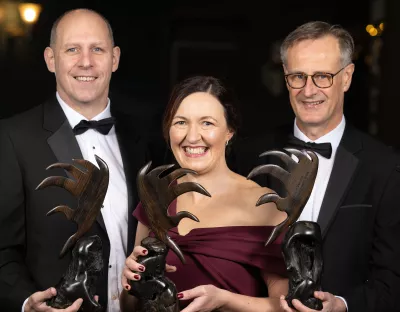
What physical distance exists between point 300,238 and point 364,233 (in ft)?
1.94

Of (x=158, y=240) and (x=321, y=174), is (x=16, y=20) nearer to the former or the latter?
(x=158, y=240)

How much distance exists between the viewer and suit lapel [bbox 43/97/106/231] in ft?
10.9

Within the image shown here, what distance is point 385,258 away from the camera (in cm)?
319

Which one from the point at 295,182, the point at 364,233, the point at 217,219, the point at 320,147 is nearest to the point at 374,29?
the point at 320,147

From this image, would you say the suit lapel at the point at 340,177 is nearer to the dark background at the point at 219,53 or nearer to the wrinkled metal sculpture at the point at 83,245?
the dark background at the point at 219,53

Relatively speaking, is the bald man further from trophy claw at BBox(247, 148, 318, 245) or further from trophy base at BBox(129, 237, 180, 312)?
trophy claw at BBox(247, 148, 318, 245)

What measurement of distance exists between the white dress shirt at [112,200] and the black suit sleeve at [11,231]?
0.32 meters

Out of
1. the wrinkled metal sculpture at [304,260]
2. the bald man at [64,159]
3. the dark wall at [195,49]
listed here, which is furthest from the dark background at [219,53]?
the wrinkled metal sculpture at [304,260]

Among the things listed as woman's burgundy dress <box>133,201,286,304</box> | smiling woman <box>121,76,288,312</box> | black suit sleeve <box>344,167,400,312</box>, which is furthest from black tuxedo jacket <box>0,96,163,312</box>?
black suit sleeve <box>344,167,400,312</box>

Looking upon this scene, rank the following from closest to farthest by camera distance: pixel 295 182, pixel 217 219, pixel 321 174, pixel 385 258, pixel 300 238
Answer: pixel 300 238 → pixel 295 182 → pixel 217 219 → pixel 385 258 → pixel 321 174

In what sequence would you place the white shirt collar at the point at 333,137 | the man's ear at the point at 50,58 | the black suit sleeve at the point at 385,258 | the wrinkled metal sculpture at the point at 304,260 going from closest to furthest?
the wrinkled metal sculpture at the point at 304,260, the black suit sleeve at the point at 385,258, the white shirt collar at the point at 333,137, the man's ear at the point at 50,58

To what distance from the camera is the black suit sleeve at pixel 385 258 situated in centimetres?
318

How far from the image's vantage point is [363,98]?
370 cm

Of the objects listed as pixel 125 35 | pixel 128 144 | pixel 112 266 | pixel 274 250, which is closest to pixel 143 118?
pixel 128 144
